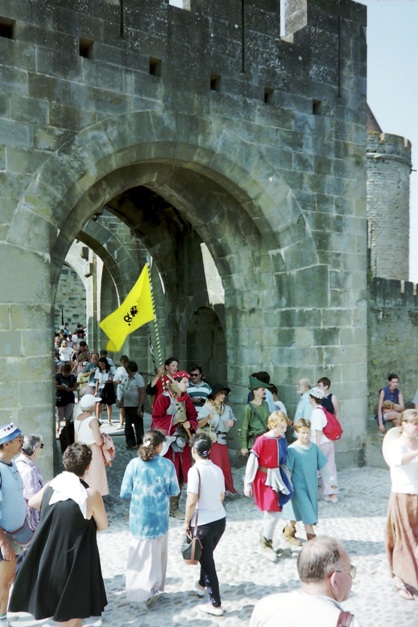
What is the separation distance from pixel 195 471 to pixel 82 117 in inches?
166

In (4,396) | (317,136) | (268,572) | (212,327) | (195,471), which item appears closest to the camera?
(195,471)

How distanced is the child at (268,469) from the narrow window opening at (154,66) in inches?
172

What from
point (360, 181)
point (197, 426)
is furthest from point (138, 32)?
point (197, 426)

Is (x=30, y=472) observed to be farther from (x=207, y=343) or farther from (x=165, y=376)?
(x=207, y=343)

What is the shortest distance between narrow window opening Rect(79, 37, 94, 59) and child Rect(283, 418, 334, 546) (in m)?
4.59

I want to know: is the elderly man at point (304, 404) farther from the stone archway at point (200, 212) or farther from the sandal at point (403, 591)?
the sandal at point (403, 591)

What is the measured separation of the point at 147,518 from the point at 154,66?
5299 millimetres

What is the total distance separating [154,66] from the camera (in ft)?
24.4

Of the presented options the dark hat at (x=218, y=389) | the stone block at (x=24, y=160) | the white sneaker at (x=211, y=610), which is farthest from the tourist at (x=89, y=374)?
the white sneaker at (x=211, y=610)

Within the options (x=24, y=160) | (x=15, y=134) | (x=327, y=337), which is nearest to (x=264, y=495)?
(x=327, y=337)

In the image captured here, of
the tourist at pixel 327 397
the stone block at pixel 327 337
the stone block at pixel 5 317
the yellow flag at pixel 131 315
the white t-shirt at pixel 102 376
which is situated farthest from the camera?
the white t-shirt at pixel 102 376

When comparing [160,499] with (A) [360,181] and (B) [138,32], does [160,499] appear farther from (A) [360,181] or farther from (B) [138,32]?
(A) [360,181]

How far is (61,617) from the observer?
142 inches

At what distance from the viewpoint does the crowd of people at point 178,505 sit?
3.59m
